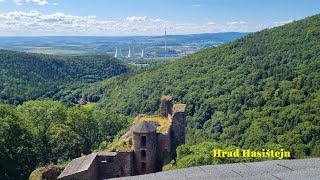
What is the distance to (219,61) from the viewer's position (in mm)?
131125

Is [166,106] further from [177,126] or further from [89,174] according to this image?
[89,174]

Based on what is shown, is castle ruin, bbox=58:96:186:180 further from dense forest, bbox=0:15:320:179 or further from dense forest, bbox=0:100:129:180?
dense forest, bbox=0:100:129:180

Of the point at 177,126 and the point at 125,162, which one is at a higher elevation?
Answer: the point at 177,126

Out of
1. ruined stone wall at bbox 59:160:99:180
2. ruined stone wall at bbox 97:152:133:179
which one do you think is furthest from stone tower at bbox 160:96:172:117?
ruined stone wall at bbox 59:160:99:180

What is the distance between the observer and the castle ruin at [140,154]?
34.4 metres

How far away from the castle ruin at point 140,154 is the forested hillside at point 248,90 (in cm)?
2757

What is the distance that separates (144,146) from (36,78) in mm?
123455

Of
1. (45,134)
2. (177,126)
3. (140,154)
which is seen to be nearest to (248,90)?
(177,126)

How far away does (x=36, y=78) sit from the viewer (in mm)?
150875

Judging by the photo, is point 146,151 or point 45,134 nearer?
point 146,151

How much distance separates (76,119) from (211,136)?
48.0 meters

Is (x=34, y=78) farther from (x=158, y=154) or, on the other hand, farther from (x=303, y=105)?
(x=158, y=154)

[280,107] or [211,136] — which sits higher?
[280,107]

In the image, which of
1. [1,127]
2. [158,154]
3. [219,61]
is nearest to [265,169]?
[158,154]
